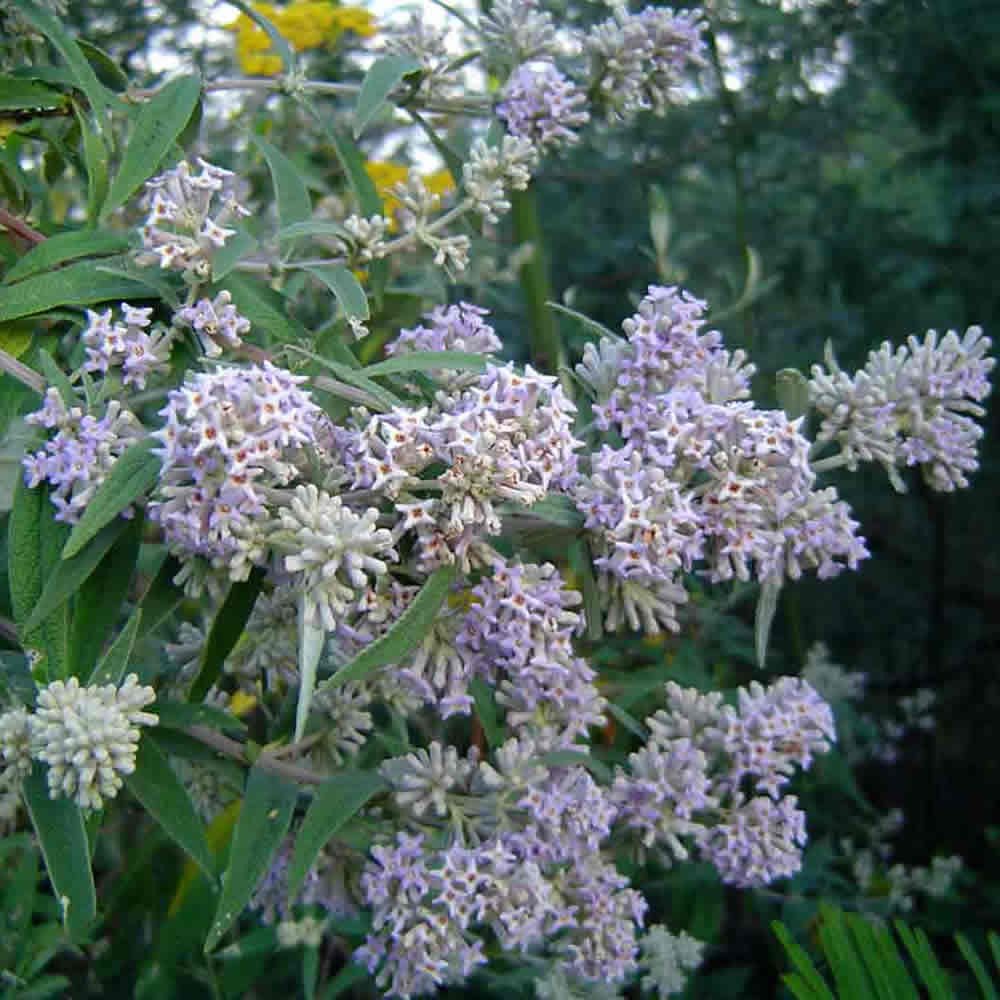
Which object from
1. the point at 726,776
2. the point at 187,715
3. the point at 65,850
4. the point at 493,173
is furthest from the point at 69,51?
the point at 726,776

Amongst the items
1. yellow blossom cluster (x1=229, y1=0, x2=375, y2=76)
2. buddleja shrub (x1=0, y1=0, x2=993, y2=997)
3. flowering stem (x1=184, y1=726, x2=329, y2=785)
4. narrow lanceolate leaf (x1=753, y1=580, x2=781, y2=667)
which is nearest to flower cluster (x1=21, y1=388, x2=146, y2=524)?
buddleja shrub (x1=0, y1=0, x2=993, y2=997)

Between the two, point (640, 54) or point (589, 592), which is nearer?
point (589, 592)

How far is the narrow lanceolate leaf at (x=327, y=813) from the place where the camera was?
46.9 inches

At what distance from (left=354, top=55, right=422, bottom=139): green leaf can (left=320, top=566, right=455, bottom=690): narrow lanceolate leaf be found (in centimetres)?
61

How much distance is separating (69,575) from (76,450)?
11cm

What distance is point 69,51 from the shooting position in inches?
51.2

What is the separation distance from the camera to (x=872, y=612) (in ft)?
11.2

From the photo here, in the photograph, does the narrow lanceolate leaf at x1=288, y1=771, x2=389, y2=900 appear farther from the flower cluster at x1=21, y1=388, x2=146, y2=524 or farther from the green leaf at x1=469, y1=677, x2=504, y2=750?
the flower cluster at x1=21, y1=388, x2=146, y2=524

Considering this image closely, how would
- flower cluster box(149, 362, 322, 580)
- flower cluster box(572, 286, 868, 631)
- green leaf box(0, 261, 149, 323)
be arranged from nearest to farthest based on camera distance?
flower cluster box(149, 362, 322, 580) < flower cluster box(572, 286, 868, 631) < green leaf box(0, 261, 149, 323)

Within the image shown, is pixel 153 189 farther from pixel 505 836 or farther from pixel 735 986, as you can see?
pixel 735 986

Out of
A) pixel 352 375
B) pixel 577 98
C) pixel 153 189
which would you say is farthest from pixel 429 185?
pixel 352 375

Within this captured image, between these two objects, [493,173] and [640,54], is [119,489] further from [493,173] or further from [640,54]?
[640,54]

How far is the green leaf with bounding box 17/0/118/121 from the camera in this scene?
1.29 metres

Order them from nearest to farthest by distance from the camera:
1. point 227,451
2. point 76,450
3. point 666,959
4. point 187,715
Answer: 1. point 227,451
2. point 76,450
3. point 187,715
4. point 666,959
